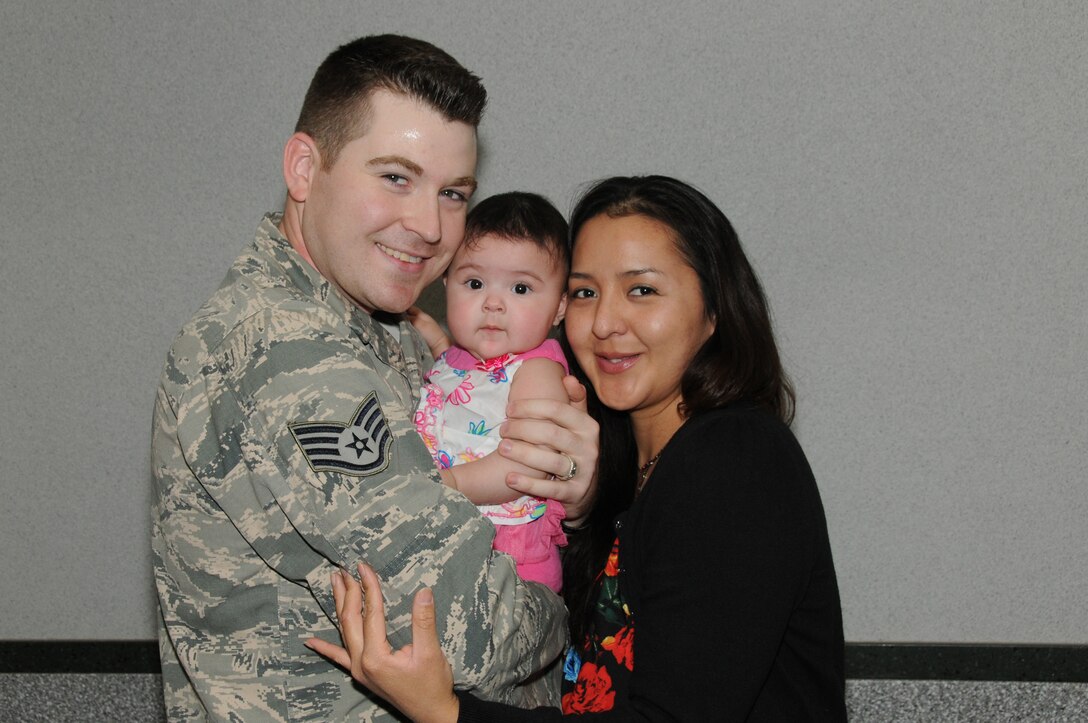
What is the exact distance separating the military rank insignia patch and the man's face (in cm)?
42

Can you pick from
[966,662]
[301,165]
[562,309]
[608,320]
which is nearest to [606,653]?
[608,320]

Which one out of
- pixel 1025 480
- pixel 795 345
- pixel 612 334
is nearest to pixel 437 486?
pixel 612 334

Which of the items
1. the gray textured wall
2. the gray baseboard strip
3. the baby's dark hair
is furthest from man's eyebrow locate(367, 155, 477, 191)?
the gray baseboard strip

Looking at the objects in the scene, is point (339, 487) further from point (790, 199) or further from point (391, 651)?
point (790, 199)

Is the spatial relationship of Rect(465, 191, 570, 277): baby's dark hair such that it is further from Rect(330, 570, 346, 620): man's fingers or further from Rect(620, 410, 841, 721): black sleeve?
Rect(330, 570, 346, 620): man's fingers

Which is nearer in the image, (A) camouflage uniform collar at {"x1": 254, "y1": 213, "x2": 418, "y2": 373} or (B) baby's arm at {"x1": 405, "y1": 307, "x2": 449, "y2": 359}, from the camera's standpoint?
(A) camouflage uniform collar at {"x1": 254, "y1": 213, "x2": 418, "y2": 373}

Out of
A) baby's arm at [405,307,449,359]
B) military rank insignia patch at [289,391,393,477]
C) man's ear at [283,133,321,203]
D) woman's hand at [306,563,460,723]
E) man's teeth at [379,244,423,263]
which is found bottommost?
woman's hand at [306,563,460,723]

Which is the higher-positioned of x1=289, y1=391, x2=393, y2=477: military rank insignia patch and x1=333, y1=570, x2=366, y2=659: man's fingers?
x1=289, y1=391, x2=393, y2=477: military rank insignia patch

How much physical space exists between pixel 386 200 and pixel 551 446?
0.56 meters

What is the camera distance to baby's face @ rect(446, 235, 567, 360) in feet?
6.38

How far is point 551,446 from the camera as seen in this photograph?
6.05ft

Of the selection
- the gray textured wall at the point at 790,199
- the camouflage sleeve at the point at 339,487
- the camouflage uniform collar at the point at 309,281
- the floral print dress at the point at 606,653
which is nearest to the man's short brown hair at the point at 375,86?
the camouflage uniform collar at the point at 309,281

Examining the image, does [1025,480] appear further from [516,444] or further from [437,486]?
[437,486]

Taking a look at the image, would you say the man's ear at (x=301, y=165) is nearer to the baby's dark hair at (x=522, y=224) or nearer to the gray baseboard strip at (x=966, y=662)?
the baby's dark hair at (x=522, y=224)
